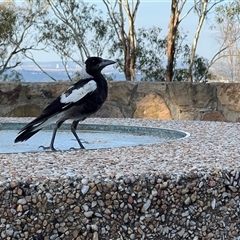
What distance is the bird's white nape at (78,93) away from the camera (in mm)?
2529

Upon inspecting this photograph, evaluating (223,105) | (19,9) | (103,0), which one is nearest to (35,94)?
(223,105)

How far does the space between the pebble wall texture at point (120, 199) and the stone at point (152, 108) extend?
101 inches

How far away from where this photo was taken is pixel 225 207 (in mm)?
1890

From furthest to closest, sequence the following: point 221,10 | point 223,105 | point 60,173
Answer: point 221,10 → point 223,105 → point 60,173

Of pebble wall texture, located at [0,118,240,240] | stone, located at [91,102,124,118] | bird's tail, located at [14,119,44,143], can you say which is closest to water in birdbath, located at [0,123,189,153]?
bird's tail, located at [14,119,44,143]

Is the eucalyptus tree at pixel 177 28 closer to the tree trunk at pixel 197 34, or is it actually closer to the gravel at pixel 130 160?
the tree trunk at pixel 197 34

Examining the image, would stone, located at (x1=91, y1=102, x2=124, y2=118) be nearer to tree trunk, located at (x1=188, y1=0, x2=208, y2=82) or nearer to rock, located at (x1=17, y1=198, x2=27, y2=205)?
rock, located at (x1=17, y1=198, x2=27, y2=205)

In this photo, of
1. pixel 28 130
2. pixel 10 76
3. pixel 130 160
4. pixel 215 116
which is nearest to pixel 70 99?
pixel 28 130

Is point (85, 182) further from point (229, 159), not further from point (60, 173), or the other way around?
point (229, 159)

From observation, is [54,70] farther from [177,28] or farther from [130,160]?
[130,160]

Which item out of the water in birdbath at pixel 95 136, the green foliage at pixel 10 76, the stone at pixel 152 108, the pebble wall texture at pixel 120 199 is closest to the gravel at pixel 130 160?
the pebble wall texture at pixel 120 199

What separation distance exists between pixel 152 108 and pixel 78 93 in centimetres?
219

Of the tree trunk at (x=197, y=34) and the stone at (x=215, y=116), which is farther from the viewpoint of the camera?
the tree trunk at (x=197, y=34)

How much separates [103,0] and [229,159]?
6.95 m
